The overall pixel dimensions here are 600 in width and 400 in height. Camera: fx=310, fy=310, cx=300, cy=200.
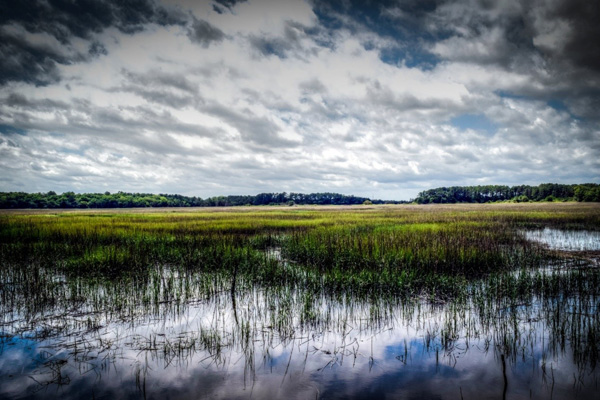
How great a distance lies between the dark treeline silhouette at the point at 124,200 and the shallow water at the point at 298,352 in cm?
13450

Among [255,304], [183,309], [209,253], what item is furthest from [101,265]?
[255,304]

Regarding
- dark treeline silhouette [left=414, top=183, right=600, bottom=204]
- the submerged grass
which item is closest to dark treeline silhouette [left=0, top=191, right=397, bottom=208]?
dark treeline silhouette [left=414, top=183, right=600, bottom=204]

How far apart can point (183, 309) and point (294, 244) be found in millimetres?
8213

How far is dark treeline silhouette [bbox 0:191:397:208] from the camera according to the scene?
114500 mm

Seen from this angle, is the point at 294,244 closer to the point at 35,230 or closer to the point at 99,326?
the point at 99,326

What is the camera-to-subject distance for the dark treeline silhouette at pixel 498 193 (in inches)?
5359

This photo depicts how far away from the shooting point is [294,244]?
50.4 ft

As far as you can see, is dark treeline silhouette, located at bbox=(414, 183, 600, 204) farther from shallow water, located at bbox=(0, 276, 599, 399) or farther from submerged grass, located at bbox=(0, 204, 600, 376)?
shallow water, located at bbox=(0, 276, 599, 399)

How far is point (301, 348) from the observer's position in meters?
5.47

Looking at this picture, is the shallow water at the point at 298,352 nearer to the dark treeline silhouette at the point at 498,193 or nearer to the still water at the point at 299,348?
the still water at the point at 299,348

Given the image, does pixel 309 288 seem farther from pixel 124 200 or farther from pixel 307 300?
pixel 124 200

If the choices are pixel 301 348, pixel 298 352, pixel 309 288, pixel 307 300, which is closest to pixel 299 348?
pixel 301 348

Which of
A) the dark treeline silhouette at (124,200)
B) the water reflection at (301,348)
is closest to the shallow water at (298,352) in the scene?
the water reflection at (301,348)

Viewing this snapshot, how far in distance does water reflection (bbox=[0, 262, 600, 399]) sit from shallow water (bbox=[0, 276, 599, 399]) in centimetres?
2
